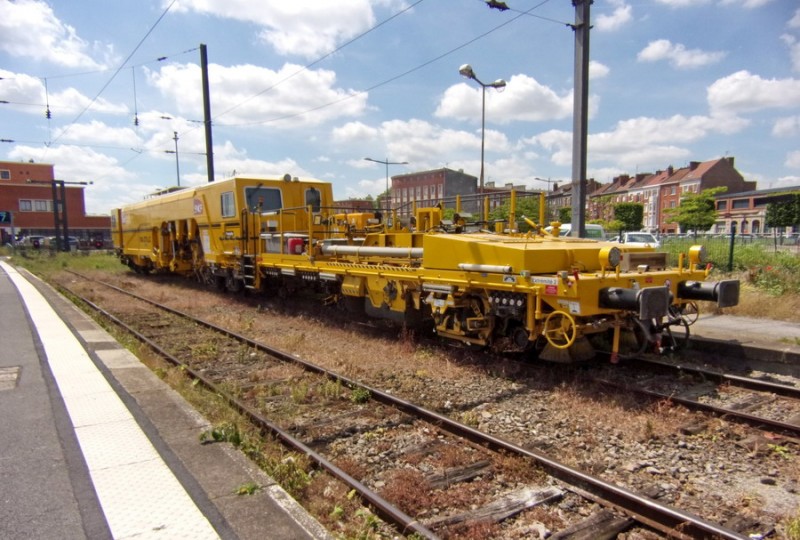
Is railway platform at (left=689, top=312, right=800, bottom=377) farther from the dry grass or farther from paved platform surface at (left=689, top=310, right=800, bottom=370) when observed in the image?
the dry grass

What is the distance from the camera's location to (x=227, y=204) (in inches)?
504

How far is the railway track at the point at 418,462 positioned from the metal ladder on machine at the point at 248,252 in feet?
18.3

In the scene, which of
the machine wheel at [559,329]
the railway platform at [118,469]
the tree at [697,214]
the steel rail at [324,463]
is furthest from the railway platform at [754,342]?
the tree at [697,214]

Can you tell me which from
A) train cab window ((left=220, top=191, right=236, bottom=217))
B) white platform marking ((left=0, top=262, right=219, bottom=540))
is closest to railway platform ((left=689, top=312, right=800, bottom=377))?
white platform marking ((left=0, top=262, right=219, bottom=540))

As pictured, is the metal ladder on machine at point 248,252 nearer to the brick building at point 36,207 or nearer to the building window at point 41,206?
the brick building at point 36,207

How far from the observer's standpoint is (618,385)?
564cm

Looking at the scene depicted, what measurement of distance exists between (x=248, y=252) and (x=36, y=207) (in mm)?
63697

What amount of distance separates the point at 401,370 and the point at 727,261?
11.4 m

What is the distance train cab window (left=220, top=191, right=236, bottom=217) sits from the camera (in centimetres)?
1254

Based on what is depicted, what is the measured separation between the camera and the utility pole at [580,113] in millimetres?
8562

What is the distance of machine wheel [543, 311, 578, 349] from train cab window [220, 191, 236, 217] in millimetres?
8986

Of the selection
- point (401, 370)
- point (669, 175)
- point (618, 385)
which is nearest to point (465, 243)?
point (401, 370)

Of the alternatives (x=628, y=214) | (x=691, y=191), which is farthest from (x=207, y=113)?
(x=691, y=191)

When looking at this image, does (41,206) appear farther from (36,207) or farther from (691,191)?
(691,191)
